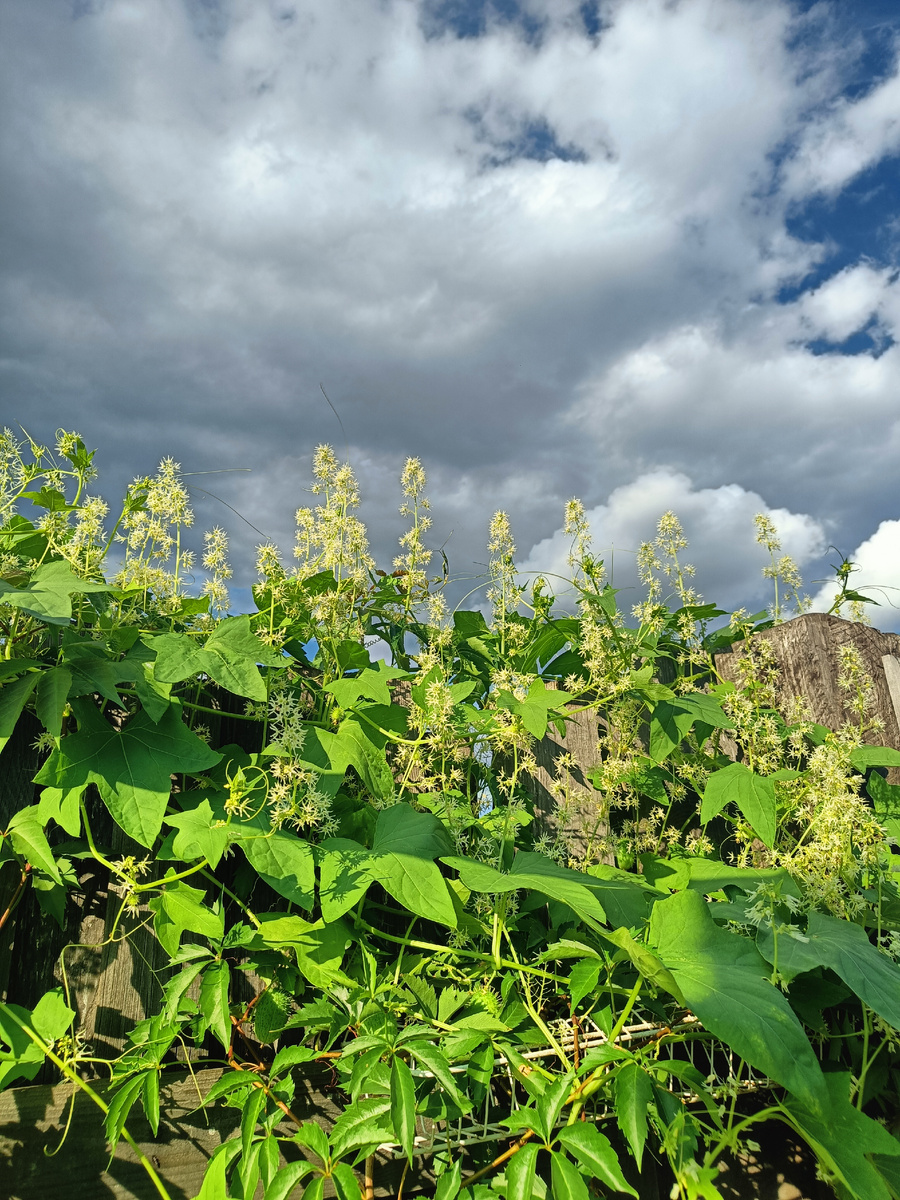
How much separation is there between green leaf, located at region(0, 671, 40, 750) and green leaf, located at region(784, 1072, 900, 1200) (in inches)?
66.1

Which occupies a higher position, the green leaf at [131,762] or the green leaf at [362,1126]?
the green leaf at [131,762]

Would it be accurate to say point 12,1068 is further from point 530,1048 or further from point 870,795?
point 870,795

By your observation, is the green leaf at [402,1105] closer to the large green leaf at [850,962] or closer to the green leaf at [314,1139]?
the green leaf at [314,1139]

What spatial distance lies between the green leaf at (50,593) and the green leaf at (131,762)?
0.87ft

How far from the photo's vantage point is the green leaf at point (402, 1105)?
1.15 metres

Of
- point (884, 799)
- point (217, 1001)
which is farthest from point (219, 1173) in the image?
point (884, 799)

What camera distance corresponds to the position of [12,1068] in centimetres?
147

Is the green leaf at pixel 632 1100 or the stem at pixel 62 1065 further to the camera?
the stem at pixel 62 1065

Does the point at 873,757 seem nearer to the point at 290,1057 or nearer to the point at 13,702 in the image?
the point at 290,1057

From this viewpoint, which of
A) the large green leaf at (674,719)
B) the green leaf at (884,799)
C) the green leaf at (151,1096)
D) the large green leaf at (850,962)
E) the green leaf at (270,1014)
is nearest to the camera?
the green leaf at (151,1096)

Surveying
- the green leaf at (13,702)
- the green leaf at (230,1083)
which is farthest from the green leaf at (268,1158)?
the green leaf at (13,702)

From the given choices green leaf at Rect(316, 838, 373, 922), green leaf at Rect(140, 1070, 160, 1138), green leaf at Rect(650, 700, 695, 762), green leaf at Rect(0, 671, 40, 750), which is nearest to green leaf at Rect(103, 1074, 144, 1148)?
green leaf at Rect(140, 1070, 160, 1138)

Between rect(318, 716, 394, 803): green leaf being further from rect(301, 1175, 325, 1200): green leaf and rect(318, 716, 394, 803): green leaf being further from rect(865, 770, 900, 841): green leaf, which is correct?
rect(865, 770, 900, 841): green leaf

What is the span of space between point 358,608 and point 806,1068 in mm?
1618
